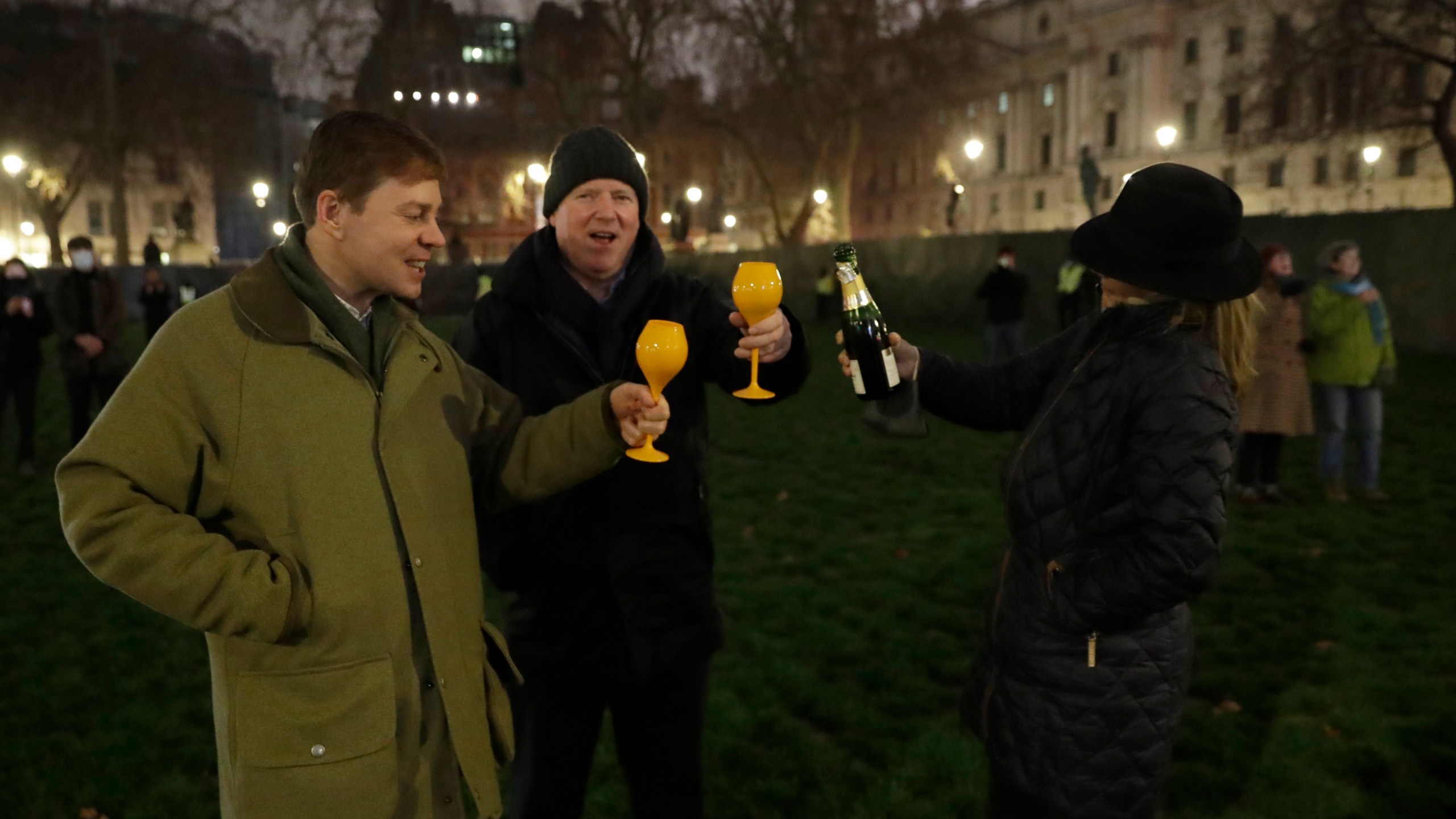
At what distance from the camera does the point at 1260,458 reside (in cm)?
856

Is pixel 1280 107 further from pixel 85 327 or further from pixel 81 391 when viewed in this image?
pixel 81 391

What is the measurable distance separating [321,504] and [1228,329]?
205cm

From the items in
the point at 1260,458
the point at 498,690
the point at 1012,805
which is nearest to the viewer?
the point at 498,690

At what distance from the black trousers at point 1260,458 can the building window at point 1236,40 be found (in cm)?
5818

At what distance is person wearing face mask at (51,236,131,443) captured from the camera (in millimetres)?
9805

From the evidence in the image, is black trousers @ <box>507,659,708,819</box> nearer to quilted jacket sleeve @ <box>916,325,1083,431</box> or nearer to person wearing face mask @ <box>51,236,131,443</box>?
quilted jacket sleeve @ <box>916,325,1083,431</box>

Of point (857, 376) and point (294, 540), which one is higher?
point (857, 376)

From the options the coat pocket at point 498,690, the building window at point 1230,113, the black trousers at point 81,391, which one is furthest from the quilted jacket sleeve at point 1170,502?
the building window at point 1230,113

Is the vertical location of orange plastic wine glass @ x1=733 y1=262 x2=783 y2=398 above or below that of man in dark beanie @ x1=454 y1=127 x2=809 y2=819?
above

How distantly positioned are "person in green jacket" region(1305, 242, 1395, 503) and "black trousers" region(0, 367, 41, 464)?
1138cm

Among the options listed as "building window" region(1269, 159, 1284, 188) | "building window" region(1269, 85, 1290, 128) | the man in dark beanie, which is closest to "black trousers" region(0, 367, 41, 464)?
the man in dark beanie

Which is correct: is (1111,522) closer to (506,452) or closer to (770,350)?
(770,350)

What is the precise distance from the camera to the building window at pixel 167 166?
43.7 m

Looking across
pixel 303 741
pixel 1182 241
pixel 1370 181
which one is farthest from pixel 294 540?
pixel 1370 181
